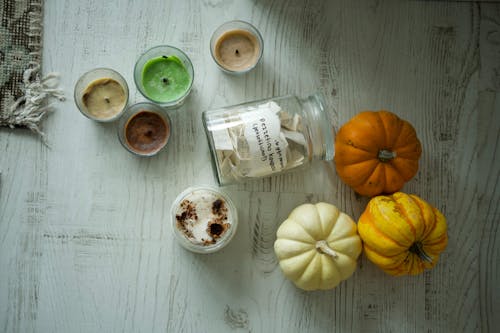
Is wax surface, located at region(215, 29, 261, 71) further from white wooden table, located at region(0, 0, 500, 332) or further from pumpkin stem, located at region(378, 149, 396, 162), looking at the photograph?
pumpkin stem, located at region(378, 149, 396, 162)

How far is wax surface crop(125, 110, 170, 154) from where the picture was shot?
1.14 m

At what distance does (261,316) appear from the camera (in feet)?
3.83

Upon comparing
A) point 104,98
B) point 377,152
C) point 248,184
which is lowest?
point 248,184

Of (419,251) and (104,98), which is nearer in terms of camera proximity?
(419,251)

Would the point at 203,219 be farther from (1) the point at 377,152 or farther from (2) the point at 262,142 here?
(1) the point at 377,152

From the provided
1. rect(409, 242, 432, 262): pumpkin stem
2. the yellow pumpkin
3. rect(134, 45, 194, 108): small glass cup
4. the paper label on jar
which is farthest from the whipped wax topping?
rect(409, 242, 432, 262): pumpkin stem

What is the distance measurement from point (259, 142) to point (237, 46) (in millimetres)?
341

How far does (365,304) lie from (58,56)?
1153 millimetres

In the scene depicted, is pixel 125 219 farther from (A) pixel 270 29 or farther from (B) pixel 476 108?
(B) pixel 476 108

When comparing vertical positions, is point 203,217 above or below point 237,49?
below

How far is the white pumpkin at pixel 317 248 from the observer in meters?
1.05

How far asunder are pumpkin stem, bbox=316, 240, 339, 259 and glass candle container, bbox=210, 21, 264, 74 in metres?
0.52

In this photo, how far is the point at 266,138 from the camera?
1004mm

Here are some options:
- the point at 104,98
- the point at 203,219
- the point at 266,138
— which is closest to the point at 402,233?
the point at 266,138
